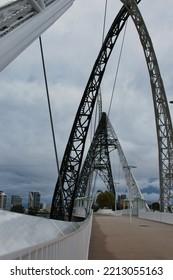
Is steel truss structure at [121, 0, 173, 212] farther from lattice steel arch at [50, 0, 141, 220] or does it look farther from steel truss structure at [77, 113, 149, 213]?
steel truss structure at [77, 113, 149, 213]

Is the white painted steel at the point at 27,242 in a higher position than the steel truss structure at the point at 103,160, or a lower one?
lower

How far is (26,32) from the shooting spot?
34.8 ft

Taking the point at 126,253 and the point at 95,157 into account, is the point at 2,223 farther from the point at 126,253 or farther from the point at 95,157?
the point at 95,157

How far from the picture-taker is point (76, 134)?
44656 mm

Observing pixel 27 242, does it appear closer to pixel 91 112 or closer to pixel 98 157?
pixel 91 112

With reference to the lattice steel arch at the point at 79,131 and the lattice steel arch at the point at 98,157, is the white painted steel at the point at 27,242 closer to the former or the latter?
the lattice steel arch at the point at 79,131

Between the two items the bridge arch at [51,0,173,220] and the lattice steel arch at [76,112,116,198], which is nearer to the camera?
the bridge arch at [51,0,173,220]

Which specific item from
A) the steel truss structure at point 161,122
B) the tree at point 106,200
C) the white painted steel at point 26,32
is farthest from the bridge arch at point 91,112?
the tree at point 106,200

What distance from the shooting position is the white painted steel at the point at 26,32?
9.20 m

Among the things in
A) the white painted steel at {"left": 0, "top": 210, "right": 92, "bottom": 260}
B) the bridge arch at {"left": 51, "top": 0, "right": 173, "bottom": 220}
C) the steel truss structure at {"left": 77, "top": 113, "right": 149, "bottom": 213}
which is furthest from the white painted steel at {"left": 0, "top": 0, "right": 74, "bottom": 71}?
the steel truss structure at {"left": 77, "top": 113, "right": 149, "bottom": 213}

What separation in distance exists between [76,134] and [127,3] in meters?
15.1

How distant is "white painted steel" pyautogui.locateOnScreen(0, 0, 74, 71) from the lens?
9195mm

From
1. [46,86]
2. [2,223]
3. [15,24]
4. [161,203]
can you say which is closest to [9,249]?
[2,223]

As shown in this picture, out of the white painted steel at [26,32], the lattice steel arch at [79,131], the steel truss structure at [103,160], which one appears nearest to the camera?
the white painted steel at [26,32]
